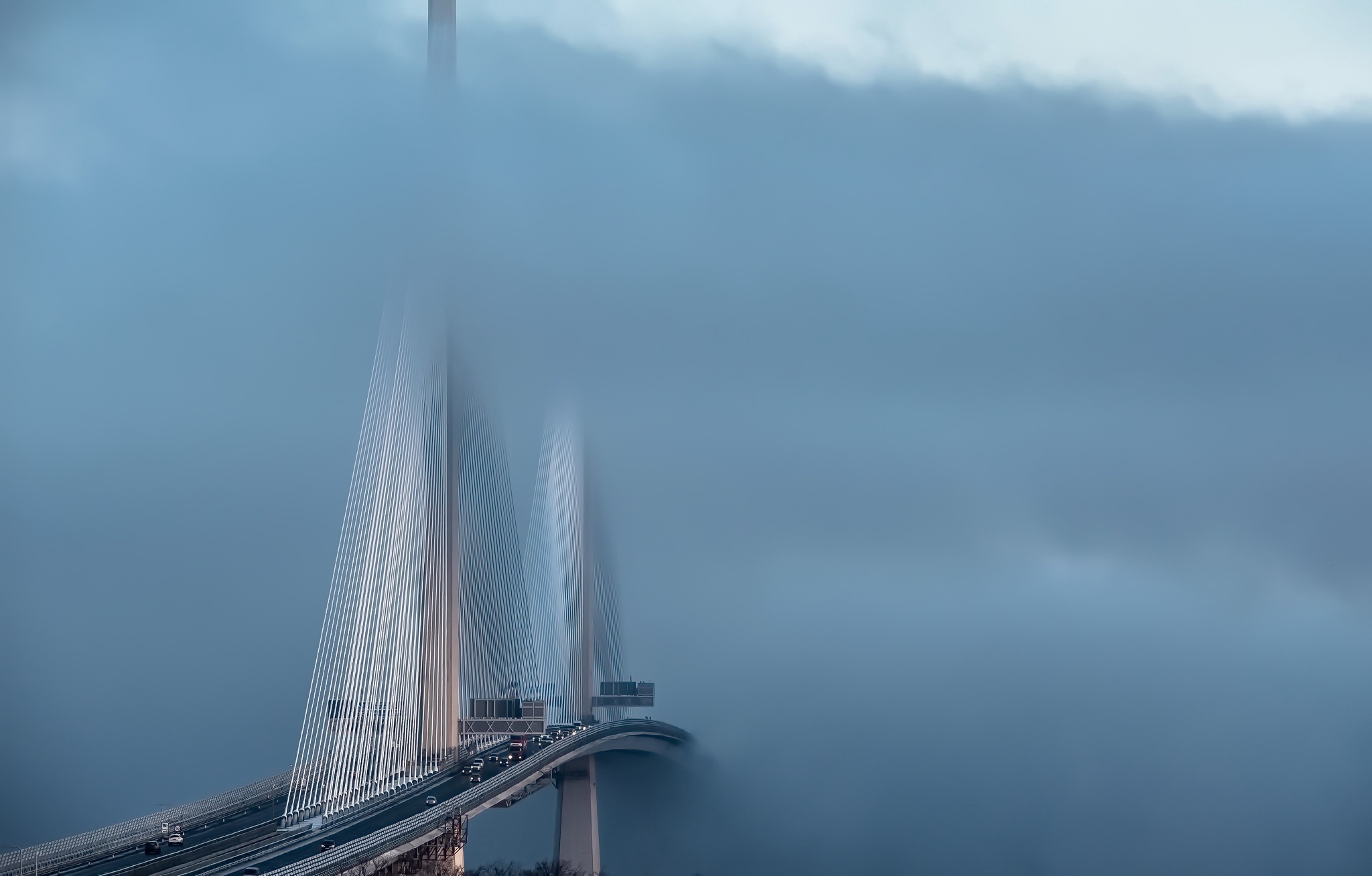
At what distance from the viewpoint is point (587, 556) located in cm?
6038

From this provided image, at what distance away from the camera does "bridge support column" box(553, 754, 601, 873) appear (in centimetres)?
4794

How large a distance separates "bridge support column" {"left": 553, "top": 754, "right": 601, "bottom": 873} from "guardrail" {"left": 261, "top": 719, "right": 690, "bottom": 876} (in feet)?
5.84

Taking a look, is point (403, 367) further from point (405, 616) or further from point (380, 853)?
point (380, 853)

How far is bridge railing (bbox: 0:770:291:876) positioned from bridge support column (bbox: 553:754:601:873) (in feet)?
46.8

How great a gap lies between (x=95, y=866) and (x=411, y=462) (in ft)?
40.6

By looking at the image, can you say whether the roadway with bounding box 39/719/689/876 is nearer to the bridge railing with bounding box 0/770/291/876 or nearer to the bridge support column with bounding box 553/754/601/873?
the bridge railing with bounding box 0/770/291/876

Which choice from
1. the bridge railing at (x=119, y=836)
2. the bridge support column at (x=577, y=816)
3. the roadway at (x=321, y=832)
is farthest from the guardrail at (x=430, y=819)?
the bridge railing at (x=119, y=836)

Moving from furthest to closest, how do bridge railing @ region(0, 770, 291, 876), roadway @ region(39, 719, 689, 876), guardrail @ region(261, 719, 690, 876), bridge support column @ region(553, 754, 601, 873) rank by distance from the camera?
1. bridge support column @ region(553, 754, 601, 873)
2. bridge railing @ region(0, 770, 291, 876)
3. roadway @ region(39, 719, 689, 876)
4. guardrail @ region(261, 719, 690, 876)

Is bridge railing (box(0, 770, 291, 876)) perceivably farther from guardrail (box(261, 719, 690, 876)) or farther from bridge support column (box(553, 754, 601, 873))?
bridge support column (box(553, 754, 601, 873))

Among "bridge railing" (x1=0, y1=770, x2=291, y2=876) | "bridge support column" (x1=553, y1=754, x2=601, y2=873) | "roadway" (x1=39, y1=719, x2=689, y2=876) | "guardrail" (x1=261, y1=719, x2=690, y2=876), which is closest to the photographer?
"guardrail" (x1=261, y1=719, x2=690, y2=876)

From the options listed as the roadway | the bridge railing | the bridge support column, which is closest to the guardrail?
the roadway

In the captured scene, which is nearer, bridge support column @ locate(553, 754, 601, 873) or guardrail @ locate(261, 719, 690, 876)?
guardrail @ locate(261, 719, 690, 876)

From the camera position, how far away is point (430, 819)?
2616 centimetres

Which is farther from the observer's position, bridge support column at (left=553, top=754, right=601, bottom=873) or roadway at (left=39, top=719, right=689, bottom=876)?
bridge support column at (left=553, top=754, right=601, bottom=873)
